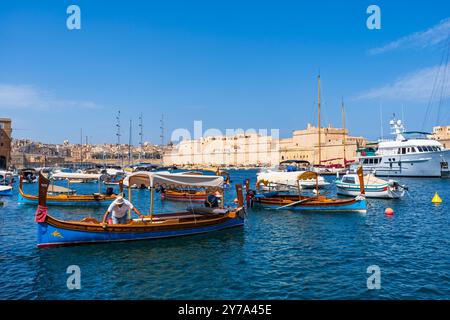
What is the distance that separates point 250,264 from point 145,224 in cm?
512

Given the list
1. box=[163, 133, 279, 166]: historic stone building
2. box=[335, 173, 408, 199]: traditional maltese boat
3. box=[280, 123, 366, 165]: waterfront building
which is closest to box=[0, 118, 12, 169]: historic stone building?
box=[335, 173, 408, 199]: traditional maltese boat

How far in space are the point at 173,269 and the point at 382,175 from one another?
56741mm

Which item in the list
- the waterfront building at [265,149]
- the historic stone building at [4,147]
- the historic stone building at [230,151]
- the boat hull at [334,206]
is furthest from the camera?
the historic stone building at [230,151]

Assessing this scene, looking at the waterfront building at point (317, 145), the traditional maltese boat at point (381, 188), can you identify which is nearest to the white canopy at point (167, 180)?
the traditional maltese boat at point (381, 188)

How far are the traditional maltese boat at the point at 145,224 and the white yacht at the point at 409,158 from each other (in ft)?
152

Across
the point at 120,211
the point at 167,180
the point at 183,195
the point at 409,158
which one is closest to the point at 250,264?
the point at 120,211

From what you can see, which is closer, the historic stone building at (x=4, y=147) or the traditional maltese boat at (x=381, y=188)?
the traditional maltese boat at (x=381, y=188)

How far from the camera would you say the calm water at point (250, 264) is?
973 cm

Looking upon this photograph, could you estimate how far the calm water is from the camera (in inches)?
383

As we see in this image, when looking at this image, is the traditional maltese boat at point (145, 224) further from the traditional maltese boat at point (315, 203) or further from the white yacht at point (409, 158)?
the white yacht at point (409, 158)

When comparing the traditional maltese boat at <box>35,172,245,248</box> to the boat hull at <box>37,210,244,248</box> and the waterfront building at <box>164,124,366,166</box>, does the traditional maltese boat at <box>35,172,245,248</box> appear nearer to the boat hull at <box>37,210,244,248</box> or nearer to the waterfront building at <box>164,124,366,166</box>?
the boat hull at <box>37,210,244,248</box>

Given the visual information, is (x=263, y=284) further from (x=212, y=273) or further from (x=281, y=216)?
(x=281, y=216)

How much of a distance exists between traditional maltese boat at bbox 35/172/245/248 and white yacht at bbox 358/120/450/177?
152ft
